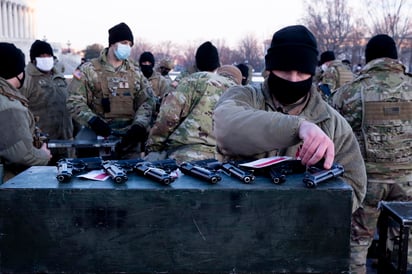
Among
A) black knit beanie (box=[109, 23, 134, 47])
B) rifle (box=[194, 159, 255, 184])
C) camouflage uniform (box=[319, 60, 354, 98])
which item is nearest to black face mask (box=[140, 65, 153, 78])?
camouflage uniform (box=[319, 60, 354, 98])

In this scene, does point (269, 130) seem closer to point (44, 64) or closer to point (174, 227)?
point (174, 227)

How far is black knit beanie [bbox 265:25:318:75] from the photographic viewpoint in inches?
83.2

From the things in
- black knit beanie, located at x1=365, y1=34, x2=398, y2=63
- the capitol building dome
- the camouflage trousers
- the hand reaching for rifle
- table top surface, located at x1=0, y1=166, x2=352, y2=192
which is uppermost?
the capitol building dome

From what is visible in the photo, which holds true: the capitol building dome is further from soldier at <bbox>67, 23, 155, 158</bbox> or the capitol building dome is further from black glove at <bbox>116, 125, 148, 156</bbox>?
black glove at <bbox>116, 125, 148, 156</bbox>

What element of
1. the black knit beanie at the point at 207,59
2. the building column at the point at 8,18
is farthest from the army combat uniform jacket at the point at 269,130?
the building column at the point at 8,18

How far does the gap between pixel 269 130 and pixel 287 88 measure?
1.19 ft

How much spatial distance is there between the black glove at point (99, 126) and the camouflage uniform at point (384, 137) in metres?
2.50

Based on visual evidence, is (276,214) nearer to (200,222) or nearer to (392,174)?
(200,222)

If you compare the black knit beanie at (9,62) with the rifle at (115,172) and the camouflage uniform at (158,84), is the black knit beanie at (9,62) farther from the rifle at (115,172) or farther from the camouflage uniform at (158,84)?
the camouflage uniform at (158,84)

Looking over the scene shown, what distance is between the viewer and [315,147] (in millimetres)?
1790

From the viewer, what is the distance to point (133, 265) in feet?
5.51

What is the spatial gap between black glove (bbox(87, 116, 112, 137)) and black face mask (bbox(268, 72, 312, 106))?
9.94ft

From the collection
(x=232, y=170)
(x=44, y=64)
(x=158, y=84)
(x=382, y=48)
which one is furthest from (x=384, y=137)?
(x=158, y=84)

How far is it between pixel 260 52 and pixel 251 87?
118 ft
